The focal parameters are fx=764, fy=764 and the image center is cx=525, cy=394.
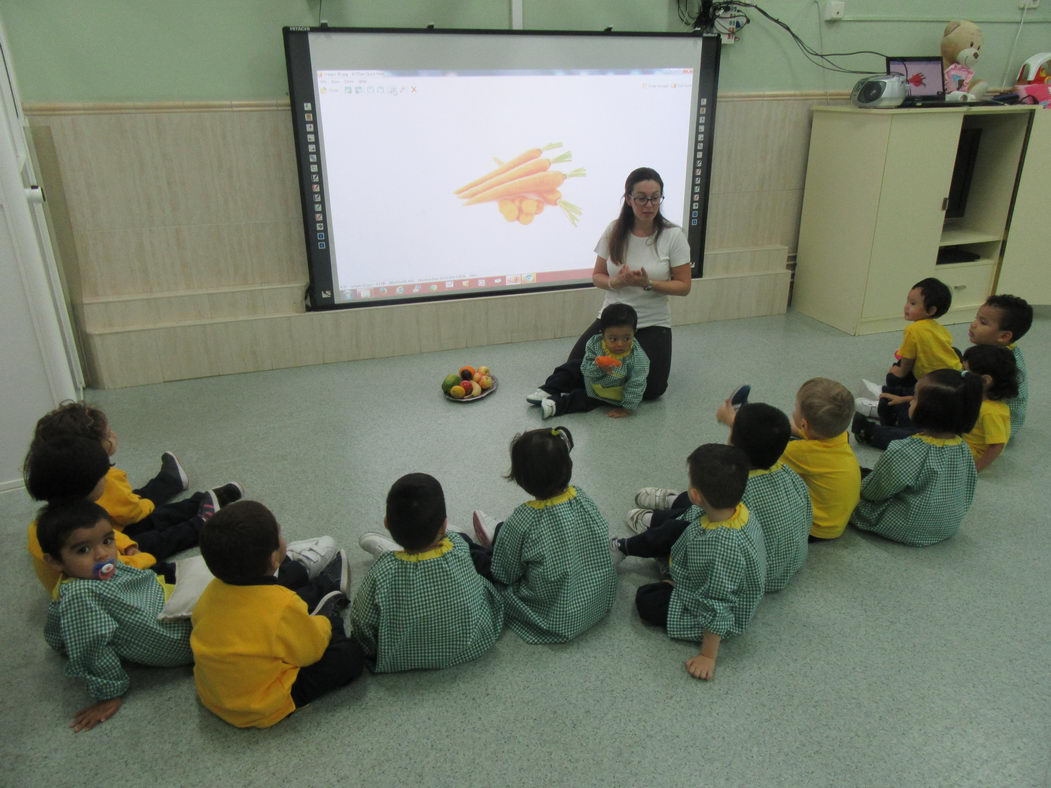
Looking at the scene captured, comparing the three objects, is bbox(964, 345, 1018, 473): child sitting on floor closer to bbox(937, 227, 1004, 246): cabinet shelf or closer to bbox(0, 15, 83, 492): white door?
bbox(937, 227, 1004, 246): cabinet shelf

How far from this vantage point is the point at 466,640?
5.78 ft

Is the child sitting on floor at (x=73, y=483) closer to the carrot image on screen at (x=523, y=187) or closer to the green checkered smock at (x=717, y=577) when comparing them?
the green checkered smock at (x=717, y=577)

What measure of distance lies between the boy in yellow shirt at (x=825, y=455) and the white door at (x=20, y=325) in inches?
93.1

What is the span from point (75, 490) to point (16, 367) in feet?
3.16

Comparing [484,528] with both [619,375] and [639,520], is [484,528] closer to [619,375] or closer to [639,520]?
[639,520]

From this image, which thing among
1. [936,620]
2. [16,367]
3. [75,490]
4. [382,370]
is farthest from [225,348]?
[936,620]

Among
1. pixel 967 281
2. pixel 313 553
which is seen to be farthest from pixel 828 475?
pixel 967 281

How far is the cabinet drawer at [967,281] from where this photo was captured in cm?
416

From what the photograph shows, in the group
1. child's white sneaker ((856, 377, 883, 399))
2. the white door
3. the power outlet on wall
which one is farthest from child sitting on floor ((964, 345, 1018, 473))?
the white door

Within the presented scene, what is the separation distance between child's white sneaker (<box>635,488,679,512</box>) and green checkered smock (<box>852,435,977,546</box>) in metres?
0.58

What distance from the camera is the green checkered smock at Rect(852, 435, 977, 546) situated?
2.14 meters

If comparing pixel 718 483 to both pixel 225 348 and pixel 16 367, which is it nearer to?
pixel 16 367

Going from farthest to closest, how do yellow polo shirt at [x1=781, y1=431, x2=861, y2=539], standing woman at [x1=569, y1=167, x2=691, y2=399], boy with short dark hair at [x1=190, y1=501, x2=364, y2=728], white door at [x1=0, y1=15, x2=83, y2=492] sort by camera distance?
standing woman at [x1=569, y1=167, x2=691, y2=399] → white door at [x1=0, y1=15, x2=83, y2=492] → yellow polo shirt at [x1=781, y1=431, x2=861, y2=539] → boy with short dark hair at [x1=190, y1=501, x2=364, y2=728]

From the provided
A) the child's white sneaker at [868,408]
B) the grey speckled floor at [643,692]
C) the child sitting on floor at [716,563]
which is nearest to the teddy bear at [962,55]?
the child's white sneaker at [868,408]
